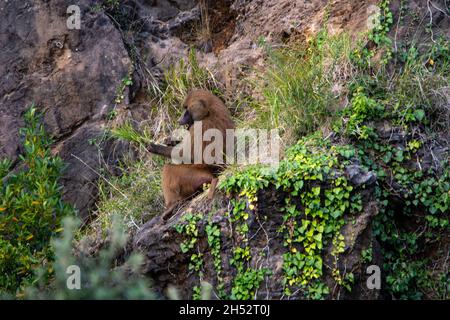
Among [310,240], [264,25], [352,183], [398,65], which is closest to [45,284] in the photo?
[310,240]

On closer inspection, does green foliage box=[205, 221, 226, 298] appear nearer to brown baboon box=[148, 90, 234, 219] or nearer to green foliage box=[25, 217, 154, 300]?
brown baboon box=[148, 90, 234, 219]

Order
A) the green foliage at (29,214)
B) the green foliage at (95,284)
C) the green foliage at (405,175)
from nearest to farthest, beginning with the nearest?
1. the green foliage at (95,284)
2. the green foliage at (29,214)
3. the green foliage at (405,175)

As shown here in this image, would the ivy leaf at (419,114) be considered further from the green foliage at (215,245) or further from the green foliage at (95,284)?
the green foliage at (95,284)

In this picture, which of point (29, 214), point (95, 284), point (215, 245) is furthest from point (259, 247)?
point (95, 284)

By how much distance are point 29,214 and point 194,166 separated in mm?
1692

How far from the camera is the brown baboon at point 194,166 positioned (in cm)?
731

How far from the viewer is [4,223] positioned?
652 centimetres

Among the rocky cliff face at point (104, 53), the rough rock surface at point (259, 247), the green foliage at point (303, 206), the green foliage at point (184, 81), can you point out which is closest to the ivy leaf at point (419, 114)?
the rough rock surface at point (259, 247)

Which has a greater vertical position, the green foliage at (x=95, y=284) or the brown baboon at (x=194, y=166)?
the brown baboon at (x=194, y=166)

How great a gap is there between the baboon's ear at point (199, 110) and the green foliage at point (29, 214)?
5.04ft

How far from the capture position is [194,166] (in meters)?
7.33

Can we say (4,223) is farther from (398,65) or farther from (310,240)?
(398,65)
